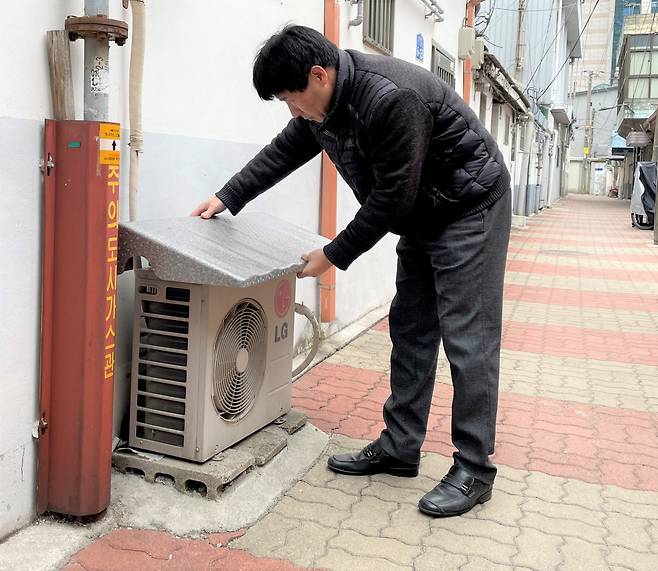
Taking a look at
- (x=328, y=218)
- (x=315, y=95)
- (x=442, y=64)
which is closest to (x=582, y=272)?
(x=442, y=64)

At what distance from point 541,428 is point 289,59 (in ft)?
8.51

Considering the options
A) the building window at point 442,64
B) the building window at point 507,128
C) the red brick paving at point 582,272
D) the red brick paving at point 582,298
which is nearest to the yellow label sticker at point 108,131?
the building window at point 442,64

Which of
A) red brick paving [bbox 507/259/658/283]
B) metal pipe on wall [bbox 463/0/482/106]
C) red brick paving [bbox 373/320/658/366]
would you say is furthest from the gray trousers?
red brick paving [bbox 507/259/658/283]

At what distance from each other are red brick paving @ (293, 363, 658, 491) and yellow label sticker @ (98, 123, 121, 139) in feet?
6.49

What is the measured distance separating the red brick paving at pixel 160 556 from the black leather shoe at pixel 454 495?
65 cm

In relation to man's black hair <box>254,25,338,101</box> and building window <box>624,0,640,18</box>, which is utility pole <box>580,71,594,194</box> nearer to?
building window <box>624,0,640,18</box>

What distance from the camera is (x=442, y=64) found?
851 cm

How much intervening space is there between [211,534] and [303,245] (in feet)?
4.33

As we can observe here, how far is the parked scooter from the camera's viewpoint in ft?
58.8

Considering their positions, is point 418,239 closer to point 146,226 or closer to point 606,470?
point 146,226

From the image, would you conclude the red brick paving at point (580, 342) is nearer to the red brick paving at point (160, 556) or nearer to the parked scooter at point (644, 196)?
the red brick paving at point (160, 556)

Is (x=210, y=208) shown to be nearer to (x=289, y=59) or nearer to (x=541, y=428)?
(x=289, y=59)

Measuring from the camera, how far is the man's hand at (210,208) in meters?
3.14

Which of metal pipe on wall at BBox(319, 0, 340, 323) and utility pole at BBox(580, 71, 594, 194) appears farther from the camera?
utility pole at BBox(580, 71, 594, 194)
